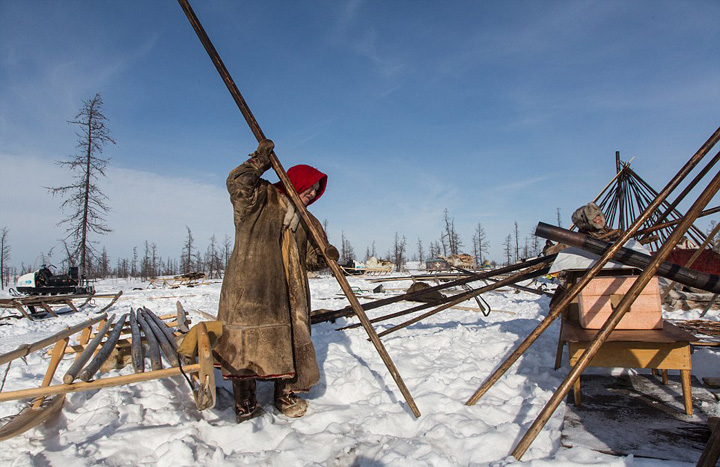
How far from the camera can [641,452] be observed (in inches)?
84.6

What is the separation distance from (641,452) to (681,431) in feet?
1.79

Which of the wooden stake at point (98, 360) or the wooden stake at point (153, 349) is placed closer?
the wooden stake at point (98, 360)

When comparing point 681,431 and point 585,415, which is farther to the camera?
point 585,415

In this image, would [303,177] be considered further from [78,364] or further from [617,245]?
[617,245]

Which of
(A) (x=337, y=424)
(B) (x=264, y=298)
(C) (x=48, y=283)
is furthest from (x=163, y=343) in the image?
(C) (x=48, y=283)

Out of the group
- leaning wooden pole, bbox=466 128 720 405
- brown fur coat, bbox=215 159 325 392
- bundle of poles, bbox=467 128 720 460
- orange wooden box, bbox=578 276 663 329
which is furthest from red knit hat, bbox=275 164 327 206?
orange wooden box, bbox=578 276 663 329

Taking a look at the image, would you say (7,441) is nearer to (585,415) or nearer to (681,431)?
(585,415)

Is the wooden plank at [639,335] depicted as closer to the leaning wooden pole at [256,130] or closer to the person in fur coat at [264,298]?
the leaning wooden pole at [256,130]

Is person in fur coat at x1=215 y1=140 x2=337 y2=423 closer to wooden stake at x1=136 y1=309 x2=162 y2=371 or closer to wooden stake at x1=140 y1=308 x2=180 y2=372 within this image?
wooden stake at x1=140 y1=308 x2=180 y2=372

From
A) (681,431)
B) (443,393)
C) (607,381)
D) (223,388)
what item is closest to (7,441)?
(223,388)

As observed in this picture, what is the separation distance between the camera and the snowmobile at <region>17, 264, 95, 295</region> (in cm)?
1275

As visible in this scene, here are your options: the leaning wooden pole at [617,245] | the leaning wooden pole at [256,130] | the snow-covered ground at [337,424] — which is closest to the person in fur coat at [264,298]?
the leaning wooden pole at [256,130]

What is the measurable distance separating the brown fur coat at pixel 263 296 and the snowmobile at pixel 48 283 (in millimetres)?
13325

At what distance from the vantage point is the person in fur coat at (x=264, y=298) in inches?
110
